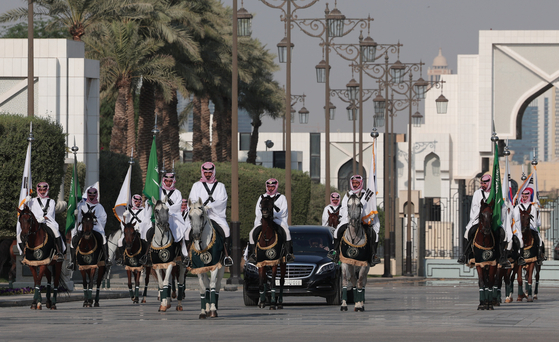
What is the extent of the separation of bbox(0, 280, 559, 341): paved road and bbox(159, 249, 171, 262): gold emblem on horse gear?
33.8 inches

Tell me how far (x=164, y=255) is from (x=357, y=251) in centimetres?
307

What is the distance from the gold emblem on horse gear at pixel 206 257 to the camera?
1521 cm

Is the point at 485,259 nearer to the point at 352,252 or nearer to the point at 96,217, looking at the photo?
the point at 352,252

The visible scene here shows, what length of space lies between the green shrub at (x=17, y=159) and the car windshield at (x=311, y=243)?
26.7 ft

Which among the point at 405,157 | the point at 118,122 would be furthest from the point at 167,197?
the point at 405,157

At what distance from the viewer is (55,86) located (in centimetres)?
3262

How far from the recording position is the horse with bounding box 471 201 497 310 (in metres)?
17.5

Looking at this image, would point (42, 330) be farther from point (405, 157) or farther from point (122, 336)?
point (405, 157)

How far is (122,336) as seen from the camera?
11836 mm

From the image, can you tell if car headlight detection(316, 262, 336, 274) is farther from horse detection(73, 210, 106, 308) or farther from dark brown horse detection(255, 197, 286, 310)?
horse detection(73, 210, 106, 308)

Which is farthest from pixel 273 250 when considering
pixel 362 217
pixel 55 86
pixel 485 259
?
pixel 55 86

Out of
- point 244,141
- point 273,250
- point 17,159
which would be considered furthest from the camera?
point 244,141

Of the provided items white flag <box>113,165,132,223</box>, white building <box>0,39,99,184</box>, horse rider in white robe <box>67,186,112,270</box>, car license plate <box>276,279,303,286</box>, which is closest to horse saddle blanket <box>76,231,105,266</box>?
horse rider in white robe <box>67,186,112,270</box>

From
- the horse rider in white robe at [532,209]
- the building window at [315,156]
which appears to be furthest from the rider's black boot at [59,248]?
the building window at [315,156]
